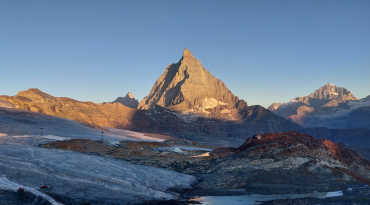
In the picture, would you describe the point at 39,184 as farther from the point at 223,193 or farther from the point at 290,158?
the point at 290,158

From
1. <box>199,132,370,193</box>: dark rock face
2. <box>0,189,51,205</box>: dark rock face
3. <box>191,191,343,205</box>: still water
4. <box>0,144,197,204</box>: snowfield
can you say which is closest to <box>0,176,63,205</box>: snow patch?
<box>0,144,197,204</box>: snowfield

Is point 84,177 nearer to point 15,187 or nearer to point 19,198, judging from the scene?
point 15,187

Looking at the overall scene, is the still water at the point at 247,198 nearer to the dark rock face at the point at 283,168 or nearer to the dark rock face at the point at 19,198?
the dark rock face at the point at 283,168

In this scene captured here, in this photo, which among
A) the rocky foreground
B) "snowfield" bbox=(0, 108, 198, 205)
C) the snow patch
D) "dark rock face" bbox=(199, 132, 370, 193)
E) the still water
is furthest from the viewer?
"dark rock face" bbox=(199, 132, 370, 193)

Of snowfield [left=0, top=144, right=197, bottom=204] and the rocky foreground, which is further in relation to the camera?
the rocky foreground

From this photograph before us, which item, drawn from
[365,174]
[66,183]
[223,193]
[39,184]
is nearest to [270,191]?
[223,193]

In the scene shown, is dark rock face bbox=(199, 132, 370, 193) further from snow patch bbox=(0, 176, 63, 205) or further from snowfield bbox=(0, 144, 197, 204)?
snow patch bbox=(0, 176, 63, 205)

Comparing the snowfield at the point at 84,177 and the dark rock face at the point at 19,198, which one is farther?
the snowfield at the point at 84,177

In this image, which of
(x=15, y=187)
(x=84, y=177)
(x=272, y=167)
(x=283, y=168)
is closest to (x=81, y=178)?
(x=84, y=177)

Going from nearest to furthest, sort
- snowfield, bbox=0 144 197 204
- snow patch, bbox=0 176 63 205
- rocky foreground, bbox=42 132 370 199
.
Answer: snow patch, bbox=0 176 63 205 → snowfield, bbox=0 144 197 204 → rocky foreground, bbox=42 132 370 199

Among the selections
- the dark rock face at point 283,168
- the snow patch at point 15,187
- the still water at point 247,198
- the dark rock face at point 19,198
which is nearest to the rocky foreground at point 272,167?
the dark rock face at point 283,168

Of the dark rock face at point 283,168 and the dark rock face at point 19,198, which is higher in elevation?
the dark rock face at point 283,168

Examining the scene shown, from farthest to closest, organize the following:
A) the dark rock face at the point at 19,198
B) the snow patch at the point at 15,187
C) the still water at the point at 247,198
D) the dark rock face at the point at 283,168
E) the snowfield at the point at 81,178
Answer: the dark rock face at the point at 283,168 → the still water at the point at 247,198 → the snowfield at the point at 81,178 → the snow patch at the point at 15,187 → the dark rock face at the point at 19,198
